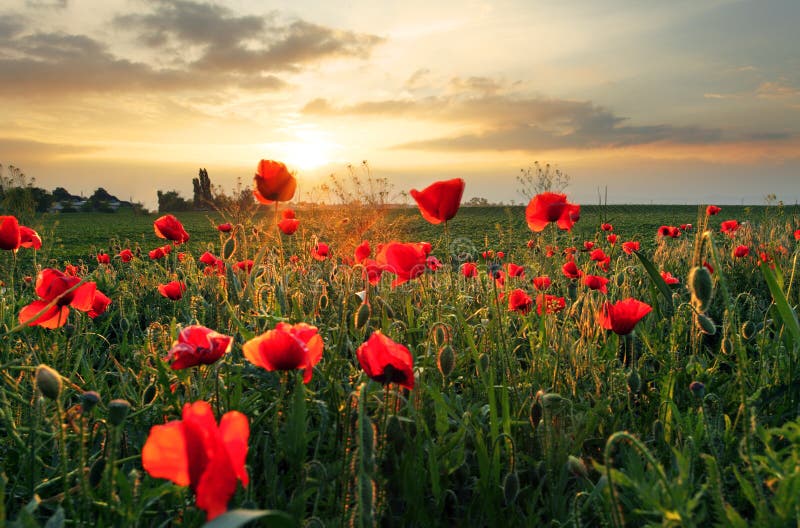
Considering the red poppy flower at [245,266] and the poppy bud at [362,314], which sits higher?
the red poppy flower at [245,266]

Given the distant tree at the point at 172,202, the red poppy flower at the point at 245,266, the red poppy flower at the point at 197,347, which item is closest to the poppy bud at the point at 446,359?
the red poppy flower at the point at 197,347

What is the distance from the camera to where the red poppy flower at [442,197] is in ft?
7.07

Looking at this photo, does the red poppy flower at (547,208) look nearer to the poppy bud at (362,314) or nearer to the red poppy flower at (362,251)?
the red poppy flower at (362,251)

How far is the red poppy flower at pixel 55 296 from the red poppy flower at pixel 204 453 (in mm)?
1201

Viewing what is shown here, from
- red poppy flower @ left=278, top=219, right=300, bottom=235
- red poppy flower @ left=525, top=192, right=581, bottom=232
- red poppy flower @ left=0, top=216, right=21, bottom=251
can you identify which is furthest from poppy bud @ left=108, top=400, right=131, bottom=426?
red poppy flower @ left=278, top=219, right=300, bottom=235

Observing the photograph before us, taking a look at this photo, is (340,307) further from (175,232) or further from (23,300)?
(23,300)

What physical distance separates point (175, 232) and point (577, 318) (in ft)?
7.99

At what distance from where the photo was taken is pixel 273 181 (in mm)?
2604

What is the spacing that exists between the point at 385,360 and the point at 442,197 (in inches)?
36.5

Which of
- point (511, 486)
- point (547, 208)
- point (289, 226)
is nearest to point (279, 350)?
point (511, 486)

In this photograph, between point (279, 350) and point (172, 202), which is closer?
point (279, 350)

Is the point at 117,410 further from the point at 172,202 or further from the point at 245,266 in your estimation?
the point at 172,202

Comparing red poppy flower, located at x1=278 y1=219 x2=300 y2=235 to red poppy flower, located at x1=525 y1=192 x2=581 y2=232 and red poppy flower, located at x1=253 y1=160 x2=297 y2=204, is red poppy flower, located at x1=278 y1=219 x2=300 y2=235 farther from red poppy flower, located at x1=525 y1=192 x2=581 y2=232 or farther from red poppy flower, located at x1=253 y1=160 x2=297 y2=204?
red poppy flower, located at x1=525 y1=192 x2=581 y2=232

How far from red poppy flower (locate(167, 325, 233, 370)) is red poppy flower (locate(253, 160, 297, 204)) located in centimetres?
Result: 116
